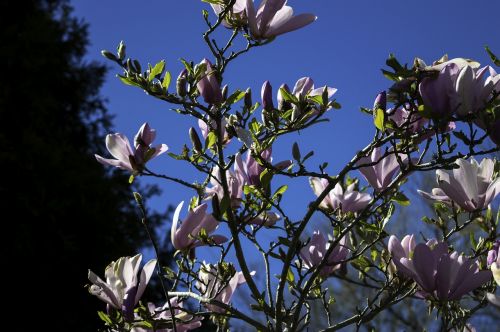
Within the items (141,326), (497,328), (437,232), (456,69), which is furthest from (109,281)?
(497,328)

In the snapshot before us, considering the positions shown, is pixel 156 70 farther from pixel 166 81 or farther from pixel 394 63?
pixel 394 63

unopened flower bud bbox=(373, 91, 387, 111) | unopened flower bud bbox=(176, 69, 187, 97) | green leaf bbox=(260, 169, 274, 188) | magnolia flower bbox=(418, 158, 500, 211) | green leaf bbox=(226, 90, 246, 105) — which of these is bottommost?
magnolia flower bbox=(418, 158, 500, 211)

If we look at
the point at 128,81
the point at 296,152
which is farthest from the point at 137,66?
the point at 296,152

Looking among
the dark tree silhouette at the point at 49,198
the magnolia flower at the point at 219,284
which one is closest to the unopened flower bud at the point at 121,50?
the magnolia flower at the point at 219,284

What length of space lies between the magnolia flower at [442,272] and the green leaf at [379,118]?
0.25 m

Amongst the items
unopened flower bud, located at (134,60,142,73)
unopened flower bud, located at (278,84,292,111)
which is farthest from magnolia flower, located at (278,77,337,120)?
unopened flower bud, located at (134,60,142,73)

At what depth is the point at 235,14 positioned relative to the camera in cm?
156

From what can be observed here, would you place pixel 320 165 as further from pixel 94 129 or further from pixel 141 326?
pixel 94 129

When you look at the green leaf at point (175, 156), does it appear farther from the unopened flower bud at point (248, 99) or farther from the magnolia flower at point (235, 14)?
the magnolia flower at point (235, 14)

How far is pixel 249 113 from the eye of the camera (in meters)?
1.57

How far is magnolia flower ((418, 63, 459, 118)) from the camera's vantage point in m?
1.34

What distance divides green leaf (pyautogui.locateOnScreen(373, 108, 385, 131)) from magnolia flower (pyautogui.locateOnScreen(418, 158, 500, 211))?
0.16 m

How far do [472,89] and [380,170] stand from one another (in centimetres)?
32

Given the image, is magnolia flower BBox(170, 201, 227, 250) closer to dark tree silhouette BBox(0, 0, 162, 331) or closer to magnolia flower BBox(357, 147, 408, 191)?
magnolia flower BBox(357, 147, 408, 191)
